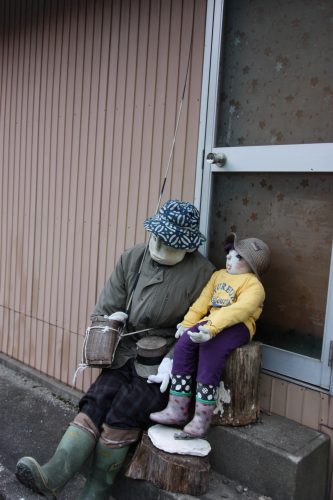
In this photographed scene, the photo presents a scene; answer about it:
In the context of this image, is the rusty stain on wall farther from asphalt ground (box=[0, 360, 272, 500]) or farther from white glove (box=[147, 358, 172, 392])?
asphalt ground (box=[0, 360, 272, 500])

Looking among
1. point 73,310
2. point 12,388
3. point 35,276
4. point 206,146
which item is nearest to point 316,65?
point 206,146

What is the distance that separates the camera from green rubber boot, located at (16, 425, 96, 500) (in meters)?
2.71

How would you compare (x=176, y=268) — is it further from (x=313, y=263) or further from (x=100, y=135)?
(x=100, y=135)

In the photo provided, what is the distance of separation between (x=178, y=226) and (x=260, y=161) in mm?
611

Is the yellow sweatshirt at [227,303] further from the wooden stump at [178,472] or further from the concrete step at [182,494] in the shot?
the concrete step at [182,494]

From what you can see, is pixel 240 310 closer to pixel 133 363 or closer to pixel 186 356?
pixel 186 356

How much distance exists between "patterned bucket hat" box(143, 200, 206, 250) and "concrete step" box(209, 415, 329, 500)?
41.2 inches

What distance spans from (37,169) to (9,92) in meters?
0.89

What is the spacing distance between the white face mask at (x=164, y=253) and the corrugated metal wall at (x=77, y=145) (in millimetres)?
467

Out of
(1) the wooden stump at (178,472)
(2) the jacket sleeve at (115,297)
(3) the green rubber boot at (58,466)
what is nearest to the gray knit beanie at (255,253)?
(2) the jacket sleeve at (115,297)

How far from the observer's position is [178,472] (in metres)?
2.63

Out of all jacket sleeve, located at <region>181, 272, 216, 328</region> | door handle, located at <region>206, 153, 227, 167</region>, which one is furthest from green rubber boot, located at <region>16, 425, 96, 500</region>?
door handle, located at <region>206, 153, 227, 167</region>

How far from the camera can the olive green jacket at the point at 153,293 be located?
310cm

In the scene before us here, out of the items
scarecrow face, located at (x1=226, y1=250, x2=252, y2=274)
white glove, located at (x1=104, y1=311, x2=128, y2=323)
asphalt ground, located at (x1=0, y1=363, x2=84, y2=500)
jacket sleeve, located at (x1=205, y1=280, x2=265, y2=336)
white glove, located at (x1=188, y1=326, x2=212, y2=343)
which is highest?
scarecrow face, located at (x1=226, y1=250, x2=252, y2=274)
